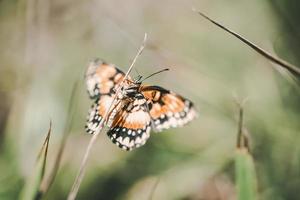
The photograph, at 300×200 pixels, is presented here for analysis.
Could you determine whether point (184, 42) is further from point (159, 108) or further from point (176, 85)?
point (159, 108)

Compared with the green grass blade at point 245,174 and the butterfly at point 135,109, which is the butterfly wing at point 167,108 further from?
the green grass blade at point 245,174

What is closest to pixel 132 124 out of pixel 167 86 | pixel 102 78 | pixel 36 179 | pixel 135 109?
pixel 135 109

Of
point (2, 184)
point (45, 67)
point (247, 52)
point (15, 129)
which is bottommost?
point (2, 184)

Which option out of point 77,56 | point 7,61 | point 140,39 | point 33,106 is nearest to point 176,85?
point 140,39

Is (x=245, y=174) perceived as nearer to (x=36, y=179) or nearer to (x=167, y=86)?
(x=36, y=179)

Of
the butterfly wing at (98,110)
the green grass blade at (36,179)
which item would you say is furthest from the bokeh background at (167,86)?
the green grass blade at (36,179)

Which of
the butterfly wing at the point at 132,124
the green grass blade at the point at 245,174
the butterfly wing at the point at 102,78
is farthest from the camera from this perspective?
the butterfly wing at the point at 102,78

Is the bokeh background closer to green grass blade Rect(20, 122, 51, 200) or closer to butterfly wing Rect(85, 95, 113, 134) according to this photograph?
butterfly wing Rect(85, 95, 113, 134)
